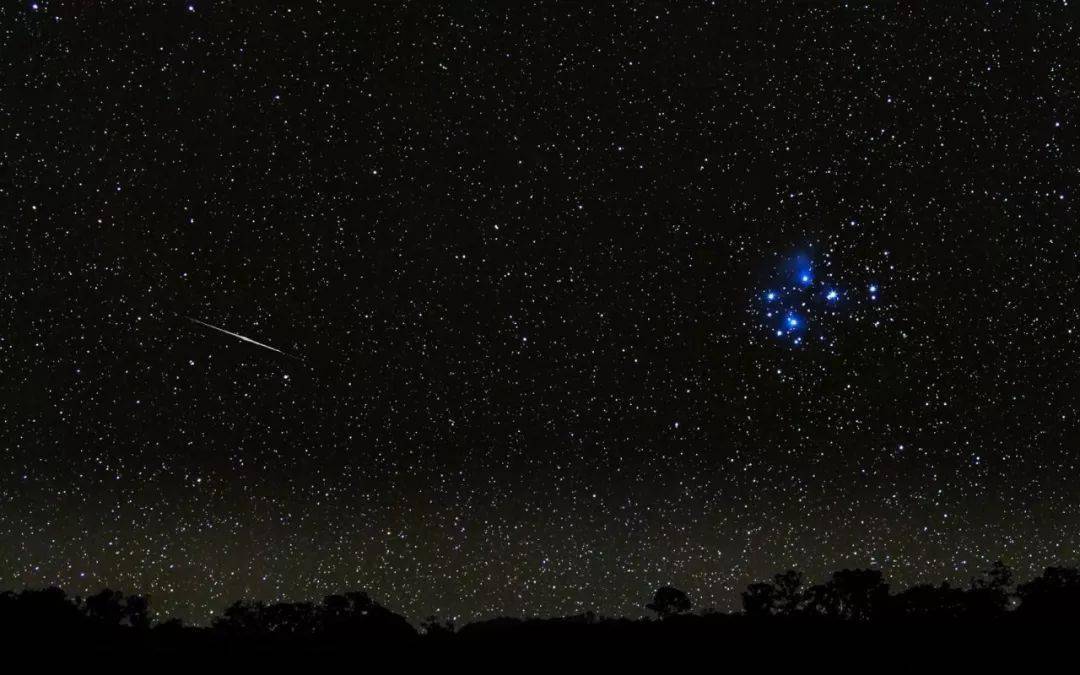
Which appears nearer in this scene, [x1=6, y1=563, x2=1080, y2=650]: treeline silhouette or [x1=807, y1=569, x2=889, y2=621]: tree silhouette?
[x1=6, y1=563, x2=1080, y2=650]: treeline silhouette

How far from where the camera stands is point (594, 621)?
57.8 ft

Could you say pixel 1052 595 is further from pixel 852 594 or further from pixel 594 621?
pixel 594 621

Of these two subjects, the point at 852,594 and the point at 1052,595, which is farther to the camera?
the point at 852,594

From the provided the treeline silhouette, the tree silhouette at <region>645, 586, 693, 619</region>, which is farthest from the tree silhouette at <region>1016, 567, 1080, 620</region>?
the tree silhouette at <region>645, 586, 693, 619</region>

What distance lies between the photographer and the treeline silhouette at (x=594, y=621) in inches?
534

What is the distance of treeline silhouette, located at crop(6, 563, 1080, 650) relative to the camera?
44.5ft

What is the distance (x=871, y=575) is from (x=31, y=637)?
17.9 meters

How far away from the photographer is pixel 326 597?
77.9 ft

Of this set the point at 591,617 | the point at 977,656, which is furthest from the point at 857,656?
the point at 591,617

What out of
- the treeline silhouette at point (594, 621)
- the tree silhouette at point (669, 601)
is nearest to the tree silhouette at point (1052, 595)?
the treeline silhouette at point (594, 621)

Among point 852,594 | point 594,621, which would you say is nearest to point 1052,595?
point 852,594

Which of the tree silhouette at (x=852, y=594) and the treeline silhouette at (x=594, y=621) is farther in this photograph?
the tree silhouette at (x=852, y=594)

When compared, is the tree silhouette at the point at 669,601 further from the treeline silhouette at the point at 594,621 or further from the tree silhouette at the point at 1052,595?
the tree silhouette at the point at 1052,595

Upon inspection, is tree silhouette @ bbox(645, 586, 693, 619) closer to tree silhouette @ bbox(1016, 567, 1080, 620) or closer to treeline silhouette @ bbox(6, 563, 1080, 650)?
treeline silhouette @ bbox(6, 563, 1080, 650)
